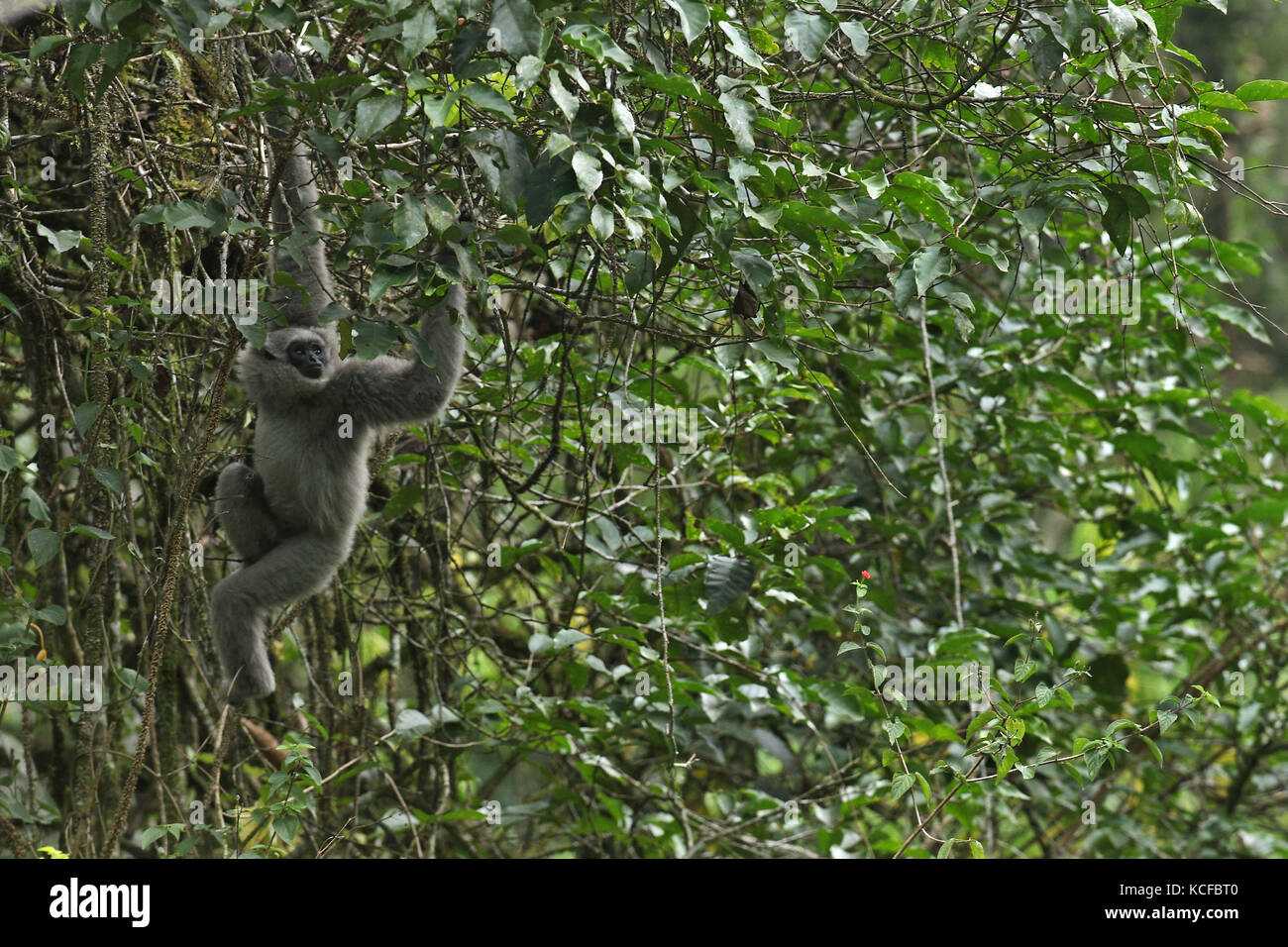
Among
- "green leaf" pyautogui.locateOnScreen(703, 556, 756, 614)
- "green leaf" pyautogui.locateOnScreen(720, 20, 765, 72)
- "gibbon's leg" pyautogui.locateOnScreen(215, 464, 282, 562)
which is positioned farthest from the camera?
"gibbon's leg" pyautogui.locateOnScreen(215, 464, 282, 562)

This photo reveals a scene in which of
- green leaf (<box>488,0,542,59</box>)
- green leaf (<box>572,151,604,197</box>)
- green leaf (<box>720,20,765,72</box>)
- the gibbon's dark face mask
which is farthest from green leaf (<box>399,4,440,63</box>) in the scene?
the gibbon's dark face mask

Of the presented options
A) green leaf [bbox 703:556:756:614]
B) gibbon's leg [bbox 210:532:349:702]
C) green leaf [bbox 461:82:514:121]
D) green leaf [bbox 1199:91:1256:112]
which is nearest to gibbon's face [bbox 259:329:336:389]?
gibbon's leg [bbox 210:532:349:702]

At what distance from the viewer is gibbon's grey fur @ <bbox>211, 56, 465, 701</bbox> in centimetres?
501

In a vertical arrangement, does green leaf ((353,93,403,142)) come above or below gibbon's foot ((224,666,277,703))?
above

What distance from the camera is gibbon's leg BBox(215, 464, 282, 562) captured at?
5.37 m

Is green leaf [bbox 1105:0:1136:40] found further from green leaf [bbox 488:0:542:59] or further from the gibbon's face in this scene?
the gibbon's face

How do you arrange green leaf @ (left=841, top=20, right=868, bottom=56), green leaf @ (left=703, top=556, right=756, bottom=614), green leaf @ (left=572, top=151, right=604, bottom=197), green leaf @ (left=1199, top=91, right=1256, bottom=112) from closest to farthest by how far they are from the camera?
green leaf @ (left=572, top=151, right=604, bottom=197) → green leaf @ (left=841, top=20, right=868, bottom=56) → green leaf @ (left=1199, top=91, right=1256, bottom=112) → green leaf @ (left=703, top=556, right=756, bottom=614)

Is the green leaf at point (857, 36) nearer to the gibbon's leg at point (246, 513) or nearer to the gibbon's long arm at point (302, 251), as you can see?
the gibbon's long arm at point (302, 251)

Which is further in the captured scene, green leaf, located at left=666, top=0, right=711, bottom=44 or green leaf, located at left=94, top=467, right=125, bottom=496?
green leaf, located at left=94, top=467, right=125, bottom=496

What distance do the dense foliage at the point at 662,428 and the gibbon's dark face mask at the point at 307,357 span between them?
0.30m

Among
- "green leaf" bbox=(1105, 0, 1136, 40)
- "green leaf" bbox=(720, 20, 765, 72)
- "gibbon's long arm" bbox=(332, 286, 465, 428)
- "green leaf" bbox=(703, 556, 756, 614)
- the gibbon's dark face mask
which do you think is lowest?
"green leaf" bbox=(703, 556, 756, 614)

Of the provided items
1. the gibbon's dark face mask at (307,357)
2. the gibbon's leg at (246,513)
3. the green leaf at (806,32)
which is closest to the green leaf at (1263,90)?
the green leaf at (806,32)

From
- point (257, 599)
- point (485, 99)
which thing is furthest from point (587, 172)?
point (257, 599)

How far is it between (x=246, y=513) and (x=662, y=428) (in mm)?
1990
